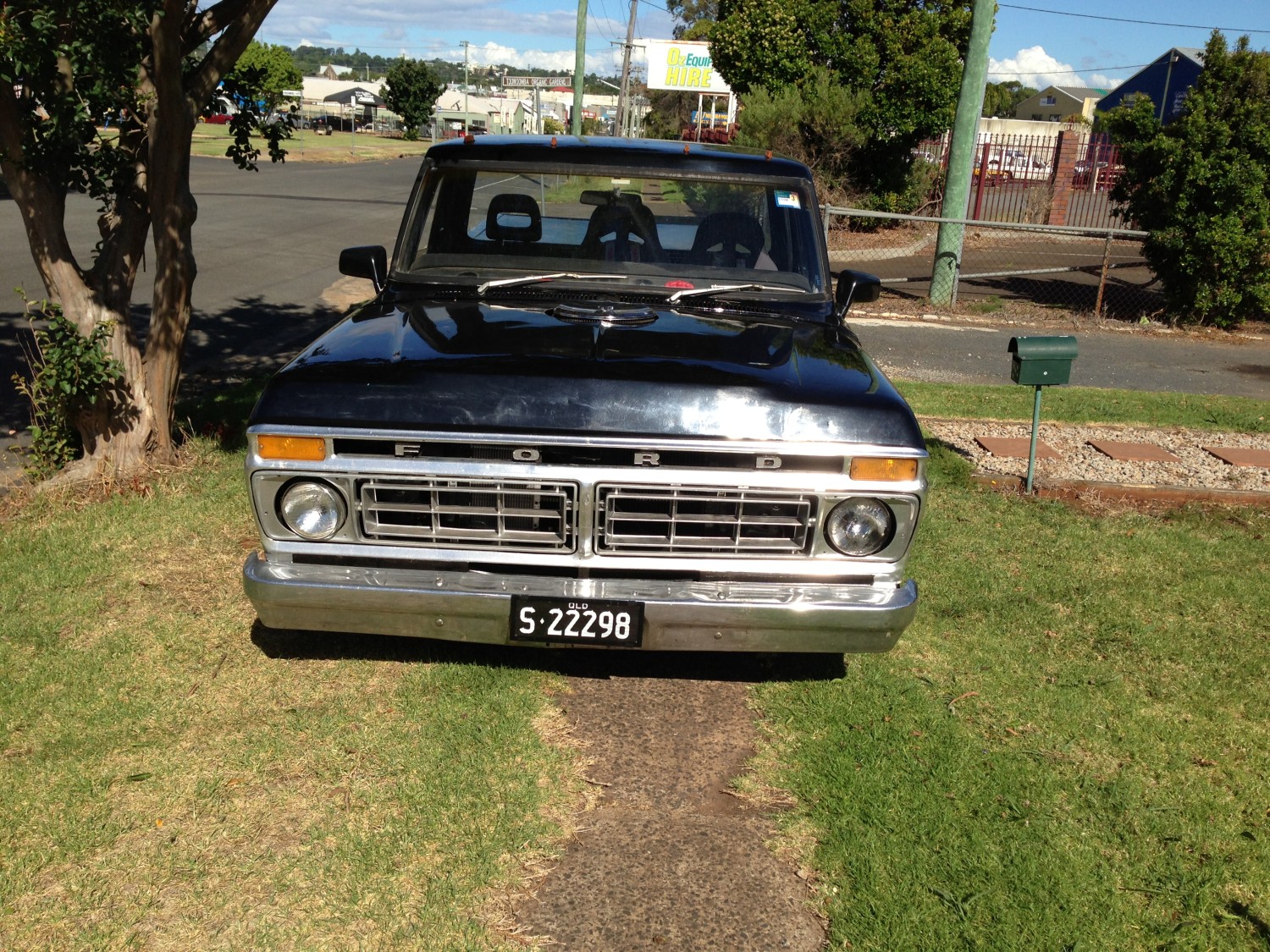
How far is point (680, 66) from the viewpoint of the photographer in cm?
4747

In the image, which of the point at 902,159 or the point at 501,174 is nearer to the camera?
the point at 501,174

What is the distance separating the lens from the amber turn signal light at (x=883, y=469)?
3629 millimetres

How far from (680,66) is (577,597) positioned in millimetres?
47377

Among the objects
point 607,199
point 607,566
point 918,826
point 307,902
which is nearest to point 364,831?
point 307,902

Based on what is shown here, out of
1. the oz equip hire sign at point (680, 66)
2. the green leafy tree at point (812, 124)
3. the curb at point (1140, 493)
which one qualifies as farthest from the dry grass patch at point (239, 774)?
the oz equip hire sign at point (680, 66)

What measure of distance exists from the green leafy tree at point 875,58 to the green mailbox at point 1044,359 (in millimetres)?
15626

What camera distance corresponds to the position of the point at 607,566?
146 inches

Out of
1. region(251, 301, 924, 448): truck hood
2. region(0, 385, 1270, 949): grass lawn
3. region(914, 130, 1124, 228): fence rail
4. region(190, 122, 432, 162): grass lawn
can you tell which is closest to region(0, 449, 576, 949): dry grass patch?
region(0, 385, 1270, 949): grass lawn

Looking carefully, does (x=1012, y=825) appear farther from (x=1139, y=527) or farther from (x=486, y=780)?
(x=1139, y=527)

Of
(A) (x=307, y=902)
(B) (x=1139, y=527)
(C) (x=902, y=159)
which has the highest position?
(C) (x=902, y=159)

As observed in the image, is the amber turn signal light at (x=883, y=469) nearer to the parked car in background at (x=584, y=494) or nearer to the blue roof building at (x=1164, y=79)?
the parked car in background at (x=584, y=494)

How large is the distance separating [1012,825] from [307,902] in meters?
2.09

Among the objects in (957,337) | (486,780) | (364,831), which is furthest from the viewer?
(957,337)

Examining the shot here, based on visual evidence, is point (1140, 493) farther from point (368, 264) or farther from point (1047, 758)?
point (368, 264)
